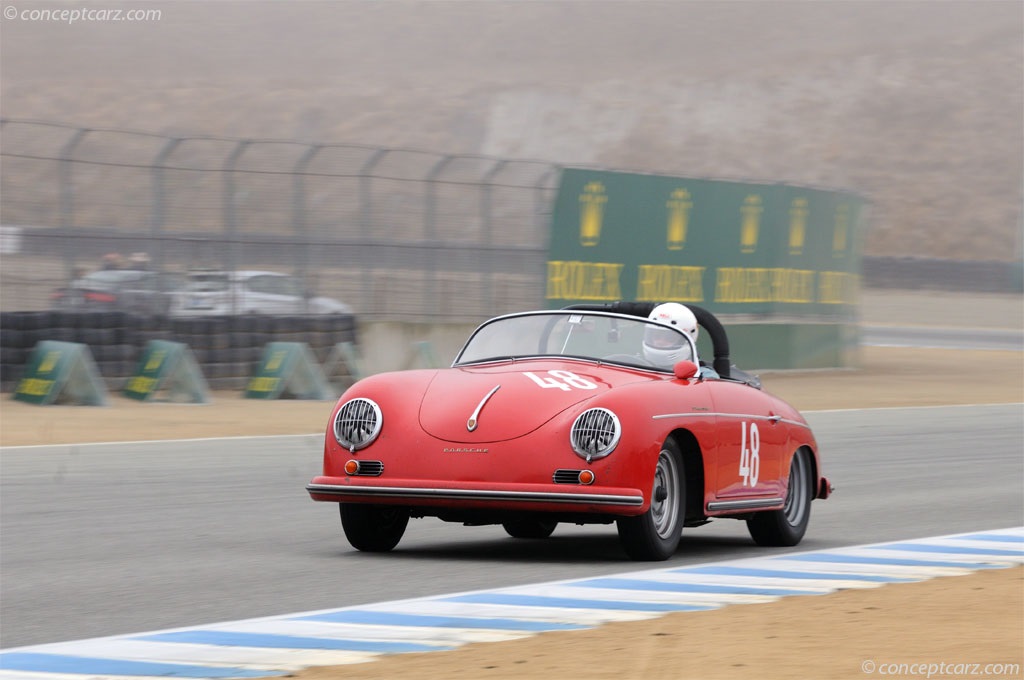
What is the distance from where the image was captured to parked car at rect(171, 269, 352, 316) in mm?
22562

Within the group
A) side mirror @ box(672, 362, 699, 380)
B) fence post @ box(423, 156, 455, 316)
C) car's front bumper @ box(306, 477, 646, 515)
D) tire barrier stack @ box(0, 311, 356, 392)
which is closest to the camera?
car's front bumper @ box(306, 477, 646, 515)

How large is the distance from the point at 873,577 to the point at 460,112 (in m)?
99.0

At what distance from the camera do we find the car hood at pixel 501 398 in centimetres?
825

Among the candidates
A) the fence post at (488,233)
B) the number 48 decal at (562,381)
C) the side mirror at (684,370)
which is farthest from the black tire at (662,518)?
the fence post at (488,233)

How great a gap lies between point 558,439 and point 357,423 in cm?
105

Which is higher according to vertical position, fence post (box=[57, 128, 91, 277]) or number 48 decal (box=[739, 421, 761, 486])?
fence post (box=[57, 128, 91, 277])

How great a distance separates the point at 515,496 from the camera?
8.07 metres

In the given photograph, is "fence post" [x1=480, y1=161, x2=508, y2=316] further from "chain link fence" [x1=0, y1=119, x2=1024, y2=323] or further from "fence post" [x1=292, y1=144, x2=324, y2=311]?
"fence post" [x1=292, y1=144, x2=324, y2=311]

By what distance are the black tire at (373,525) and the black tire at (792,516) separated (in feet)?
6.75

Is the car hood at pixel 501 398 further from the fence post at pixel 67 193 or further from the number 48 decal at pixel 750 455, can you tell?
the fence post at pixel 67 193

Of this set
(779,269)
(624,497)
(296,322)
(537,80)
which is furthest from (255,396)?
(537,80)

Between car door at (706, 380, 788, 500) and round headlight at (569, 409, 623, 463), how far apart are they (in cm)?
91

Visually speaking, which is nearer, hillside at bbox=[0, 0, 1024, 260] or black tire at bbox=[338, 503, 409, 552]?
black tire at bbox=[338, 503, 409, 552]

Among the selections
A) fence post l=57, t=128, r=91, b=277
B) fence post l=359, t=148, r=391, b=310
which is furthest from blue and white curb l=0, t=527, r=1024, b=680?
fence post l=359, t=148, r=391, b=310
